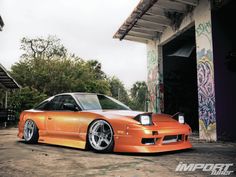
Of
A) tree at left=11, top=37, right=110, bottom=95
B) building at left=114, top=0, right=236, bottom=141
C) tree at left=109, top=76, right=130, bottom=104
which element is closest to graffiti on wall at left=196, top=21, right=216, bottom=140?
building at left=114, top=0, right=236, bottom=141

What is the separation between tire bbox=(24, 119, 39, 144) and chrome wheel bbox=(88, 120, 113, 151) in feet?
5.99

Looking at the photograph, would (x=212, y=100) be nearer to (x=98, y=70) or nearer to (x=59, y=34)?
(x=59, y=34)

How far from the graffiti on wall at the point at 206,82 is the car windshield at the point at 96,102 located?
2976mm

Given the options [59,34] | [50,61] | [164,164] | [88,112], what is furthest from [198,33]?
[59,34]

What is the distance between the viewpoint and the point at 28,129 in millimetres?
6602

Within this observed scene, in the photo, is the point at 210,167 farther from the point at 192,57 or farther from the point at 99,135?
the point at 192,57

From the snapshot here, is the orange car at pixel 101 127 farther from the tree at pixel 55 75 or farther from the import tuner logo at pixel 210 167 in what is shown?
the tree at pixel 55 75

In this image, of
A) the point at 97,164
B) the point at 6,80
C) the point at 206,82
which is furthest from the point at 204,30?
the point at 6,80

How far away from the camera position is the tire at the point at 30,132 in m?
6.30

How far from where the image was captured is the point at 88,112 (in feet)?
17.1

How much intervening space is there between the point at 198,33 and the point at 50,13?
19720 mm

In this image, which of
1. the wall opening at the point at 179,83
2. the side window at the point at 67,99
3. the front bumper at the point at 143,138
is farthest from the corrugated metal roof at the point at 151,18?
the front bumper at the point at 143,138

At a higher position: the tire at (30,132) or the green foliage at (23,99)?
the green foliage at (23,99)

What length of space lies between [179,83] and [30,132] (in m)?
7.76
